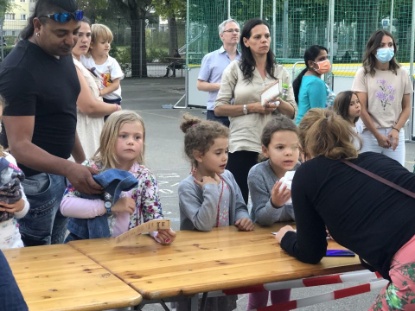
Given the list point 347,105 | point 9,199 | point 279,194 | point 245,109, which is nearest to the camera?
point 9,199

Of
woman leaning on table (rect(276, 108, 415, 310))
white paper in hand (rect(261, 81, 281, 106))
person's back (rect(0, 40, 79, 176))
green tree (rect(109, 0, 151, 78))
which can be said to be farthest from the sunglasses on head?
green tree (rect(109, 0, 151, 78))

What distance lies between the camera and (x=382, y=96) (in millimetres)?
7023

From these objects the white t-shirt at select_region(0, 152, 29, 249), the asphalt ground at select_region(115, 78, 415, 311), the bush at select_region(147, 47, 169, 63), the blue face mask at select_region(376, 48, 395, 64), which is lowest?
the asphalt ground at select_region(115, 78, 415, 311)

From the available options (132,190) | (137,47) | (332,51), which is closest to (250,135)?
(132,190)

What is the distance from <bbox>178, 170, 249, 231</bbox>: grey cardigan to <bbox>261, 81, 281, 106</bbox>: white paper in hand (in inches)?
42.8

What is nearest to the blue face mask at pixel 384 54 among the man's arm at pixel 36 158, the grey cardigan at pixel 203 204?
the grey cardigan at pixel 203 204

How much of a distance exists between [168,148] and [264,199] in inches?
349

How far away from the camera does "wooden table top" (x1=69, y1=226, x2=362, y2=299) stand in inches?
123

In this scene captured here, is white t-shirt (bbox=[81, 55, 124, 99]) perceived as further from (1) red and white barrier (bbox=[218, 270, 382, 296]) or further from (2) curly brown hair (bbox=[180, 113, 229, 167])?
(1) red and white barrier (bbox=[218, 270, 382, 296])

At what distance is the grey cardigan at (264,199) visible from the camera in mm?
4289

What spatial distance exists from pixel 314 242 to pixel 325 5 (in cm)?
1415

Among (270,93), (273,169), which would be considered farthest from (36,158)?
(270,93)

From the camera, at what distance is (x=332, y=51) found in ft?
47.1

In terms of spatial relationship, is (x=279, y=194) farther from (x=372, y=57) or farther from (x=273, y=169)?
(x=372, y=57)
